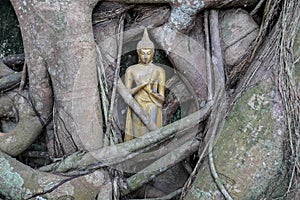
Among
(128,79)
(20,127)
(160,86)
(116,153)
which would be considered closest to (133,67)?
(128,79)

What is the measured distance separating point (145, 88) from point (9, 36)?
101cm

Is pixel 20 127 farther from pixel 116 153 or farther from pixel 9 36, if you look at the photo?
pixel 9 36

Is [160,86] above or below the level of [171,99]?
above

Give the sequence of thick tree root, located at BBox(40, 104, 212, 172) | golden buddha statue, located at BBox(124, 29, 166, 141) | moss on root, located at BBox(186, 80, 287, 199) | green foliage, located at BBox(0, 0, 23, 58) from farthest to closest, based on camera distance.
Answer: green foliage, located at BBox(0, 0, 23, 58), golden buddha statue, located at BBox(124, 29, 166, 141), thick tree root, located at BBox(40, 104, 212, 172), moss on root, located at BBox(186, 80, 287, 199)

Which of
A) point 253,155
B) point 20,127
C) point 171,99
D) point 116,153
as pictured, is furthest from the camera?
point 171,99

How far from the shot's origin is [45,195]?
185 centimetres

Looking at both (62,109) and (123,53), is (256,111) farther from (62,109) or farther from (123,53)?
(62,109)

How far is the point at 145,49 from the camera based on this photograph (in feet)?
6.97

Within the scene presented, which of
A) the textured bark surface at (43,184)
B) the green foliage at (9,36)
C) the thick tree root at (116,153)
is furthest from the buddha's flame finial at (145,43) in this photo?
the green foliage at (9,36)

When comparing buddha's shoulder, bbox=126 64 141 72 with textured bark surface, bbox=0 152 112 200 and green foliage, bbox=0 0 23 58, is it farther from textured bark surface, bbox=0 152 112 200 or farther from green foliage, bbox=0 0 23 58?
green foliage, bbox=0 0 23 58

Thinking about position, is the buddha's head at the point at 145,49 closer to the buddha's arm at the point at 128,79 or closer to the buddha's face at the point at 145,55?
the buddha's face at the point at 145,55

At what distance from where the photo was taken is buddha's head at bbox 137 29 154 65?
212 cm

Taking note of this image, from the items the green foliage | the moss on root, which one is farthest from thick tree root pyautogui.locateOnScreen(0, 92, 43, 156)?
the moss on root

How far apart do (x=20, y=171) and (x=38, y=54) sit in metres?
0.62
